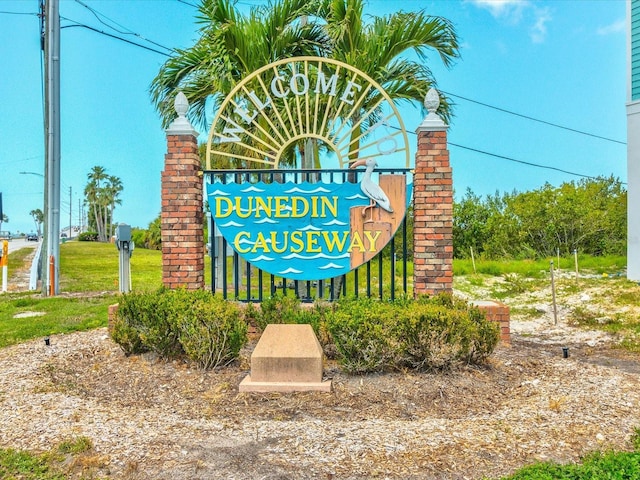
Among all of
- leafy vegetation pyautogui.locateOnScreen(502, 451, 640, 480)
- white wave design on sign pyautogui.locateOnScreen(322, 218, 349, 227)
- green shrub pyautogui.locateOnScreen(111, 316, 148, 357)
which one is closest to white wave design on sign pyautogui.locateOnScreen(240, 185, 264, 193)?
white wave design on sign pyautogui.locateOnScreen(322, 218, 349, 227)

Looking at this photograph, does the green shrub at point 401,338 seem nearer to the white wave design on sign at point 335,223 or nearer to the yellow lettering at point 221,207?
the white wave design on sign at point 335,223

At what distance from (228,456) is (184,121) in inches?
170

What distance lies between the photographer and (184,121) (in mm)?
6320

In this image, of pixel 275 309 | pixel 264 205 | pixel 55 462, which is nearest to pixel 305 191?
pixel 264 205

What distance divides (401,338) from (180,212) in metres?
3.07

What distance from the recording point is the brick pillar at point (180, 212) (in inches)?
246

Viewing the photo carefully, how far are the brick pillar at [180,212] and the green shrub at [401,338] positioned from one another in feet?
7.42

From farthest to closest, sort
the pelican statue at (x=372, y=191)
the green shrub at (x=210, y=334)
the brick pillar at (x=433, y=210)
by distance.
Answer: the pelican statue at (x=372, y=191), the brick pillar at (x=433, y=210), the green shrub at (x=210, y=334)

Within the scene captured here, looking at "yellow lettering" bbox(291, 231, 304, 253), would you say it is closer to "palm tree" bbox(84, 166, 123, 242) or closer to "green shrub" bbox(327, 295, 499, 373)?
"green shrub" bbox(327, 295, 499, 373)

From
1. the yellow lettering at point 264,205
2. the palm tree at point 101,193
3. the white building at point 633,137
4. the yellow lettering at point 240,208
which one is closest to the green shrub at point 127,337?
the yellow lettering at point 240,208

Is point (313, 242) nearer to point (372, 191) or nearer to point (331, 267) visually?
point (331, 267)

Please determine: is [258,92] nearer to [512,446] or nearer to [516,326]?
[516,326]

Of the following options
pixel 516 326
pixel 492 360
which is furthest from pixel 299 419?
pixel 516 326

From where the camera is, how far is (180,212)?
20.5 feet
